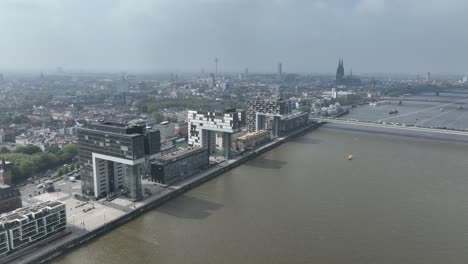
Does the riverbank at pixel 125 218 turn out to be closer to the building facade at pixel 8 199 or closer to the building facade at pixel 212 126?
the building facade at pixel 212 126

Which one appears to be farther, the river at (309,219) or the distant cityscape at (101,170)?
the distant cityscape at (101,170)

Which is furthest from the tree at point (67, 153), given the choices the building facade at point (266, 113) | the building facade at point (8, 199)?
the building facade at point (266, 113)

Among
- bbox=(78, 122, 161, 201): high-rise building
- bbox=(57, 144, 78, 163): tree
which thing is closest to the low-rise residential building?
bbox=(78, 122, 161, 201): high-rise building

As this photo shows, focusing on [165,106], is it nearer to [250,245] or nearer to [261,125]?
[261,125]

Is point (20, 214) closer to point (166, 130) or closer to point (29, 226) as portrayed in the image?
point (29, 226)

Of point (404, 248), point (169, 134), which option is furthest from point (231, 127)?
point (404, 248)
